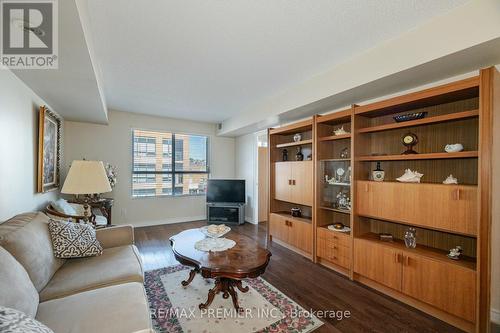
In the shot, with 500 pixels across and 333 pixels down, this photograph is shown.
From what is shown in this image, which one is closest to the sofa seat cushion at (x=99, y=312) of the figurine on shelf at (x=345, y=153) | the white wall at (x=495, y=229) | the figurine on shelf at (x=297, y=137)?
the white wall at (x=495, y=229)

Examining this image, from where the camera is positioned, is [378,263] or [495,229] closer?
[495,229]

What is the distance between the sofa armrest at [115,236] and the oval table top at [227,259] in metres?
0.50

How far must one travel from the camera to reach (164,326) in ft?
5.84

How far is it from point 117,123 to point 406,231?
536 centimetres

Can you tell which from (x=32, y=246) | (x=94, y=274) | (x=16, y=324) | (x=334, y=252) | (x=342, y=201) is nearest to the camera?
(x=16, y=324)

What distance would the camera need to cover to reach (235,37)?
81.5 inches

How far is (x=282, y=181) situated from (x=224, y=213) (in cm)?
190

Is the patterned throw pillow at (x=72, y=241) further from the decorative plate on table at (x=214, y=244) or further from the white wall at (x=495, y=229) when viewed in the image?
the white wall at (x=495, y=229)

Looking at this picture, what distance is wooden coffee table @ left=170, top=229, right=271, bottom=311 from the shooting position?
1809mm

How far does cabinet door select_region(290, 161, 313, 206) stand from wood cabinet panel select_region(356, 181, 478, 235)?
79 centimetres

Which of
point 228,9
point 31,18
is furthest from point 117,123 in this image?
point 228,9

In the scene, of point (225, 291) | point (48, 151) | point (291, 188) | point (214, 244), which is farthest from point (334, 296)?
point (48, 151)

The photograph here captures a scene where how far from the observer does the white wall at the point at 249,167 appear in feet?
17.5

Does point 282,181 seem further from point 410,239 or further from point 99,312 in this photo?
point 99,312
